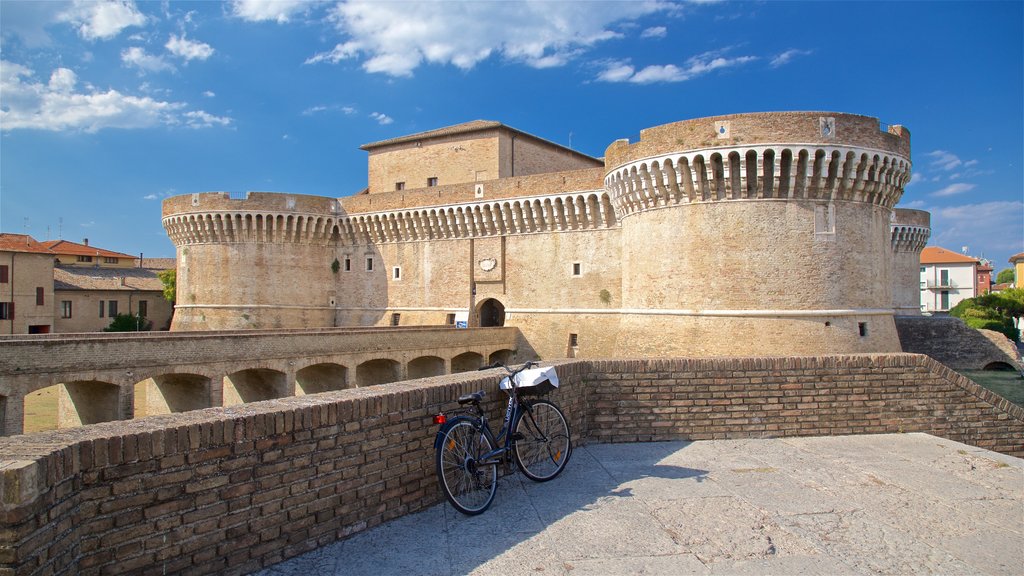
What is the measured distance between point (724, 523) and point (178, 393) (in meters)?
18.5

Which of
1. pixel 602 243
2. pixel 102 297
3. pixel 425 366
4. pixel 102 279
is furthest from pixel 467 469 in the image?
pixel 102 279

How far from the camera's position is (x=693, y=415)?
24.9 feet

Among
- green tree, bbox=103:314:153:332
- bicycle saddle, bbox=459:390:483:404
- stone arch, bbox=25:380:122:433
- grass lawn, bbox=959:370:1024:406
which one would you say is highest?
bicycle saddle, bbox=459:390:483:404

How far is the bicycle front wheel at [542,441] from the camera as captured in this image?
5925 mm

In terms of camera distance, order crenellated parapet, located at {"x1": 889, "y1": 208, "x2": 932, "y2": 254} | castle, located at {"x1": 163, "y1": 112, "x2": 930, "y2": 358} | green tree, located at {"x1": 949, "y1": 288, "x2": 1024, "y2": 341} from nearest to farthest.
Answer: castle, located at {"x1": 163, "y1": 112, "x2": 930, "y2": 358}, crenellated parapet, located at {"x1": 889, "y1": 208, "x2": 932, "y2": 254}, green tree, located at {"x1": 949, "y1": 288, "x2": 1024, "y2": 341}

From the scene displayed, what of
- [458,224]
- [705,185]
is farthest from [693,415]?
[458,224]

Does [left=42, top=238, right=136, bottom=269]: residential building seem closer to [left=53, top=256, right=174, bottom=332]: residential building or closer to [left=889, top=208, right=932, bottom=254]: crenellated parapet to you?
[left=53, top=256, right=174, bottom=332]: residential building

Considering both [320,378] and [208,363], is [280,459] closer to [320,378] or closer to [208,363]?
[208,363]

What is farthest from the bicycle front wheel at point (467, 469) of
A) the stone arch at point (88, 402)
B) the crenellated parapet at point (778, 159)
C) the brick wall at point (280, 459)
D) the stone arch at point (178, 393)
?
the stone arch at point (178, 393)

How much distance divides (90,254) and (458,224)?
34633 mm

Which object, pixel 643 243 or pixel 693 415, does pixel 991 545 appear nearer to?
pixel 693 415

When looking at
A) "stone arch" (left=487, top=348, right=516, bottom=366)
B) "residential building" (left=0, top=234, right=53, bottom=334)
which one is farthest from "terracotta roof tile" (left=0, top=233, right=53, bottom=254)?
"stone arch" (left=487, top=348, right=516, bottom=366)

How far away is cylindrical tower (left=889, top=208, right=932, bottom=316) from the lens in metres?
31.1

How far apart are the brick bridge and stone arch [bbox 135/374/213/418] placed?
3 cm
